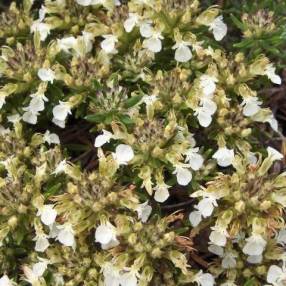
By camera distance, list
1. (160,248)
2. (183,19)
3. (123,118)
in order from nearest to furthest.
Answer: (160,248) < (123,118) < (183,19)

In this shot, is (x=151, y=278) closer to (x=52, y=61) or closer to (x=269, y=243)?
(x=269, y=243)

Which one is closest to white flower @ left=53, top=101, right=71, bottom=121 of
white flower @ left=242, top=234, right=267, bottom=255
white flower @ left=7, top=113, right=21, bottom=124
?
white flower @ left=7, top=113, right=21, bottom=124

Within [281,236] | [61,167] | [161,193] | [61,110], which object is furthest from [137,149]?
[281,236]

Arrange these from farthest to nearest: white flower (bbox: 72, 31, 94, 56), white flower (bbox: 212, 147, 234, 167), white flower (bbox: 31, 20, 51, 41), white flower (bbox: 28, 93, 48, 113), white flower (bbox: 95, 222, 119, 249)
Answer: white flower (bbox: 31, 20, 51, 41), white flower (bbox: 72, 31, 94, 56), white flower (bbox: 28, 93, 48, 113), white flower (bbox: 212, 147, 234, 167), white flower (bbox: 95, 222, 119, 249)

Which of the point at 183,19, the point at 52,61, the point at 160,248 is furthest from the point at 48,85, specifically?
the point at 160,248

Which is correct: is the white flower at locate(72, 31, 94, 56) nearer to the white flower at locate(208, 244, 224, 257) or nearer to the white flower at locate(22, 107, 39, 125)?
the white flower at locate(22, 107, 39, 125)

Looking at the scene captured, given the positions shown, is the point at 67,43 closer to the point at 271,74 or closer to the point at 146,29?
the point at 146,29

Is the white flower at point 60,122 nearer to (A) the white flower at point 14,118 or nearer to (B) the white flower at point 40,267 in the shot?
(A) the white flower at point 14,118
